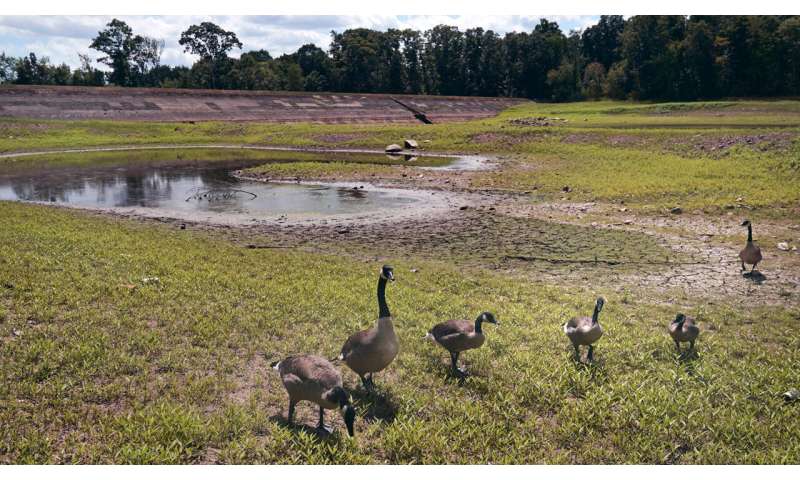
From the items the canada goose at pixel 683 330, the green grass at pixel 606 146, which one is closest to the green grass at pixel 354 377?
the canada goose at pixel 683 330

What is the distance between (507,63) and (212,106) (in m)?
55.0

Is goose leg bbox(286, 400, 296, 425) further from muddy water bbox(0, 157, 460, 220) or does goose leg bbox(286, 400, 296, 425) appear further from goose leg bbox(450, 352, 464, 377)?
muddy water bbox(0, 157, 460, 220)

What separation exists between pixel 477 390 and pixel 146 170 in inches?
1241

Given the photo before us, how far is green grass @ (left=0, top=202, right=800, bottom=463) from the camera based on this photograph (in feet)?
20.1

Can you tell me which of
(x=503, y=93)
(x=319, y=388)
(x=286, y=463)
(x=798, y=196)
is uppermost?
(x=503, y=93)

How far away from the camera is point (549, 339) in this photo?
30.0 feet

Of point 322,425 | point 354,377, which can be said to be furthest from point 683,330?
point 322,425

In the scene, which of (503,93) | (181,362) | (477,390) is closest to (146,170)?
(181,362)

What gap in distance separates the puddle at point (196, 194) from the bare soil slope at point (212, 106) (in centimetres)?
2295

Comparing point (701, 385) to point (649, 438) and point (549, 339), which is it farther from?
point (549, 339)

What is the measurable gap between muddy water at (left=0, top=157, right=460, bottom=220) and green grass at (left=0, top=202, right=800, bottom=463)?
31.7 feet

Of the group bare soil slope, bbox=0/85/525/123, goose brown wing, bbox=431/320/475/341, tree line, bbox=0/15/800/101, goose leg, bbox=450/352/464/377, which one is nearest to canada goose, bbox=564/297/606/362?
goose brown wing, bbox=431/320/475/341

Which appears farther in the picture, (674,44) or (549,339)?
(674,44)
